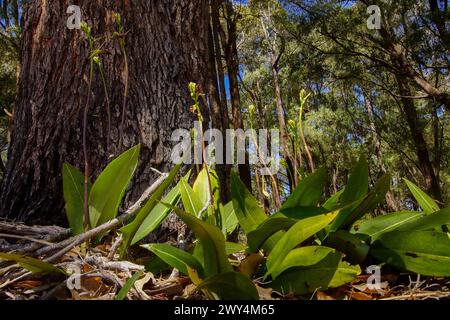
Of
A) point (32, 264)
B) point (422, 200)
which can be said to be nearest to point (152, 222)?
point (32, 264)

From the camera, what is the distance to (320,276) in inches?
34.5

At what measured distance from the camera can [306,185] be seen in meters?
1.05

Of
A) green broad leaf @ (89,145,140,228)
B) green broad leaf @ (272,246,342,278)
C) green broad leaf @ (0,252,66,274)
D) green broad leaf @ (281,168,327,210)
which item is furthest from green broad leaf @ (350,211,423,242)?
green broad leaf @ (0,252,66,274)

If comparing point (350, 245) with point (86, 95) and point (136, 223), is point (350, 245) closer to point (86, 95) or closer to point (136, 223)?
point (136, 223)

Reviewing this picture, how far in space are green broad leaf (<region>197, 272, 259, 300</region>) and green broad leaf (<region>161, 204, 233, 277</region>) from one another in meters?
0.05

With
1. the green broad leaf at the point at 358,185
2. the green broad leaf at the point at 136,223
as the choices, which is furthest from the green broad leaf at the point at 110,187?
the green broad leaf at the point at 358,185

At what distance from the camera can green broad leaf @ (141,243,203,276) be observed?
92 centimetres

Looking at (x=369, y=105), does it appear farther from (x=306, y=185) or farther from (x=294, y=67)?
(x=306, y=185)

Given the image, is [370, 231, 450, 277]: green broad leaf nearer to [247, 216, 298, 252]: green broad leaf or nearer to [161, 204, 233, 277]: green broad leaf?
[247, 216, 298, 252]: green broad leaf

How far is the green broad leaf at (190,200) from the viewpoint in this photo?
112 centimetres

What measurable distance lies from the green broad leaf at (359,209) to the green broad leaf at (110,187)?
539 mm

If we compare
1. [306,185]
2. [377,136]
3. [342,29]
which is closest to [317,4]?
[342,29]

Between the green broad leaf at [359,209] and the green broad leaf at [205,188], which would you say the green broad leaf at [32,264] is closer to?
the green broad leaf at [205,188]

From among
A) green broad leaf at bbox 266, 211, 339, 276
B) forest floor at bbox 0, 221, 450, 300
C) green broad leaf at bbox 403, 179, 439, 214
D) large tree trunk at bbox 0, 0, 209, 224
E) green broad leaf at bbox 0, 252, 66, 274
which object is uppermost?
large tree trunk at bbox 0, 0, 209, 224
